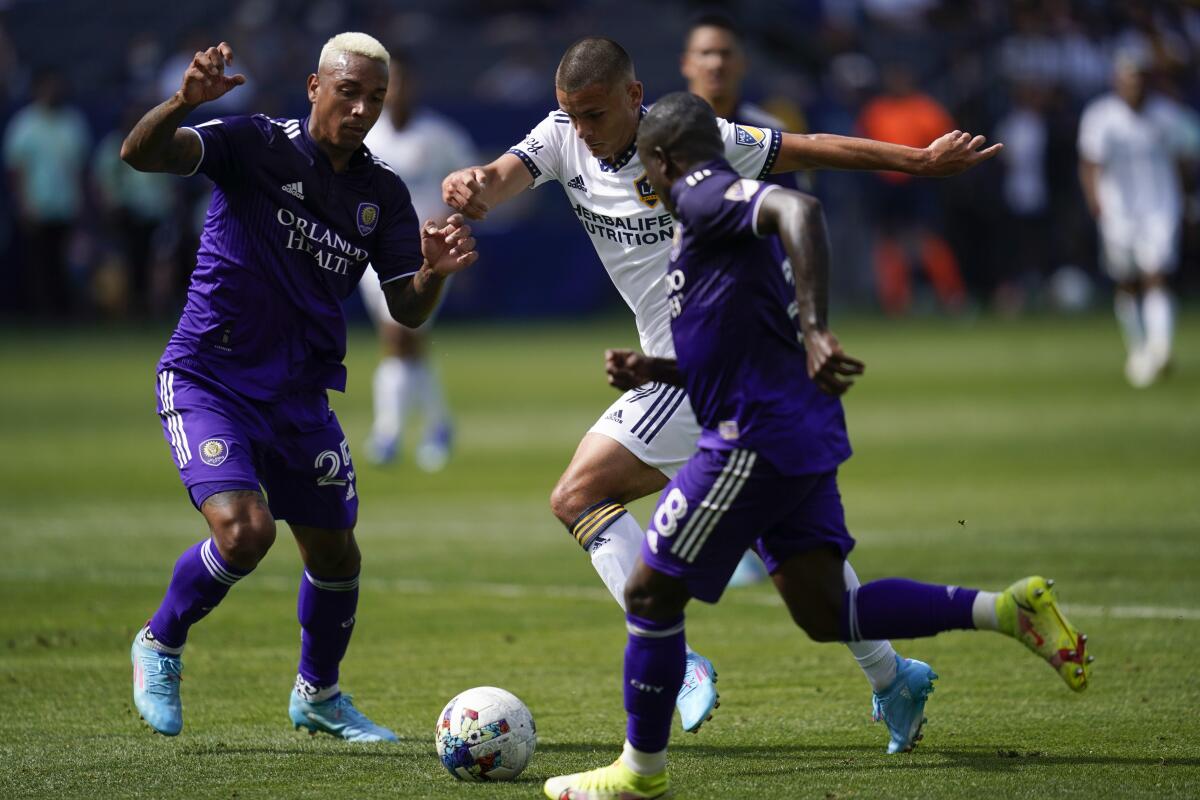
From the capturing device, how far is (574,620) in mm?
9352

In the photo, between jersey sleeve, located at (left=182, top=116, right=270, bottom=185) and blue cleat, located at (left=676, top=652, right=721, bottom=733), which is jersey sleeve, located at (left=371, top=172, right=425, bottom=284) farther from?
blue cleat, located at (left=676, top=652, right=721, bottom=733)

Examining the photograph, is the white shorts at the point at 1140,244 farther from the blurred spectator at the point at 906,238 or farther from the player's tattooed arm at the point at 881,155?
the player's tattooed arm at the point at 881,155

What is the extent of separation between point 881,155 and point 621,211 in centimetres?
105

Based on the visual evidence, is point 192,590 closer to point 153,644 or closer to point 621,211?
point 153,644

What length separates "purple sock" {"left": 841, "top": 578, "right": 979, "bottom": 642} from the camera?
5879mm

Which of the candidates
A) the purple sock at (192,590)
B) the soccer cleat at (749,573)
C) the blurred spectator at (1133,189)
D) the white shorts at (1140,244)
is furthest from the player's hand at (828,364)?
the white shorts at (1140,244)

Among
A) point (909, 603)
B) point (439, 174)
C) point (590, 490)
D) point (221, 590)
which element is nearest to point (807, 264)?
point (909, 603)

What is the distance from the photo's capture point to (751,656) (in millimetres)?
8383

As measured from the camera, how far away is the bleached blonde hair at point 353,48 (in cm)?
695

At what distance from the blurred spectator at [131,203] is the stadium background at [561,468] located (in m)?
0.27

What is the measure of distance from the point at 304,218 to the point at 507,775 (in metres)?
2.24

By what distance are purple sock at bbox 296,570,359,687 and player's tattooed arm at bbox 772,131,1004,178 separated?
2.32 metres

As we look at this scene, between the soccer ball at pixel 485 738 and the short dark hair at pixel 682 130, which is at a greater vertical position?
the short dark hair at pixel 682 130

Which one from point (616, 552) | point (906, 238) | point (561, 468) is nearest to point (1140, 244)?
point (561, 468)
